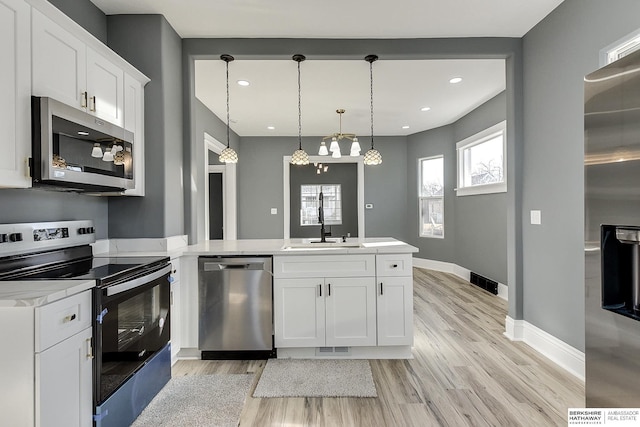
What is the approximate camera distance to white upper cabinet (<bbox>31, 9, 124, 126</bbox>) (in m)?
1.69

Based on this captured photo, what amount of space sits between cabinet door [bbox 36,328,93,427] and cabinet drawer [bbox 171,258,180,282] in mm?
984

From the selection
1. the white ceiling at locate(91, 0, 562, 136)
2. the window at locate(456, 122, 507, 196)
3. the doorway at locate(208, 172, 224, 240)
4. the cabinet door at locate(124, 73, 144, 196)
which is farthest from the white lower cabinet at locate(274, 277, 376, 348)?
the doorway at locate(208, 172, 224, 240)

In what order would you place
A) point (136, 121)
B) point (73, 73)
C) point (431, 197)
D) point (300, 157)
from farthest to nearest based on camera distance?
point (431, 197), point (300, 157), point (136, 121), point (73, 73)

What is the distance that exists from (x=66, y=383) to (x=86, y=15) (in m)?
2.47

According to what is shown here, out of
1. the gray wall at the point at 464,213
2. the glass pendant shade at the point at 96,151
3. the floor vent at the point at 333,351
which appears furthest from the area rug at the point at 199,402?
the gray wall at the point at 464,213

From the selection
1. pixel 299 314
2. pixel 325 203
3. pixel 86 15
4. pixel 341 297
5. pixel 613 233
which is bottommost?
pixel 299 314

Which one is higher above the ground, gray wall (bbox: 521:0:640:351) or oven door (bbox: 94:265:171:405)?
gray wall (bbox: 521:0:640:351)

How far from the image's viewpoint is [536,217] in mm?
2889

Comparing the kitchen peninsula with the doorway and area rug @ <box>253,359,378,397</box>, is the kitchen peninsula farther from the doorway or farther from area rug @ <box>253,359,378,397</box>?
the doorway

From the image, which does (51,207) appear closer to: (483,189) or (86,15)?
(86,15)

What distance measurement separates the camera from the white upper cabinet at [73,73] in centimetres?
169

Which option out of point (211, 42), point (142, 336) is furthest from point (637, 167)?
point (211, 42)

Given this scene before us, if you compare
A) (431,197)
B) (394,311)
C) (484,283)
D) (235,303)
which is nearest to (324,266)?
(394,311)

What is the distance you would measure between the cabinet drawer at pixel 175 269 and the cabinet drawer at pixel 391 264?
5.09ft
